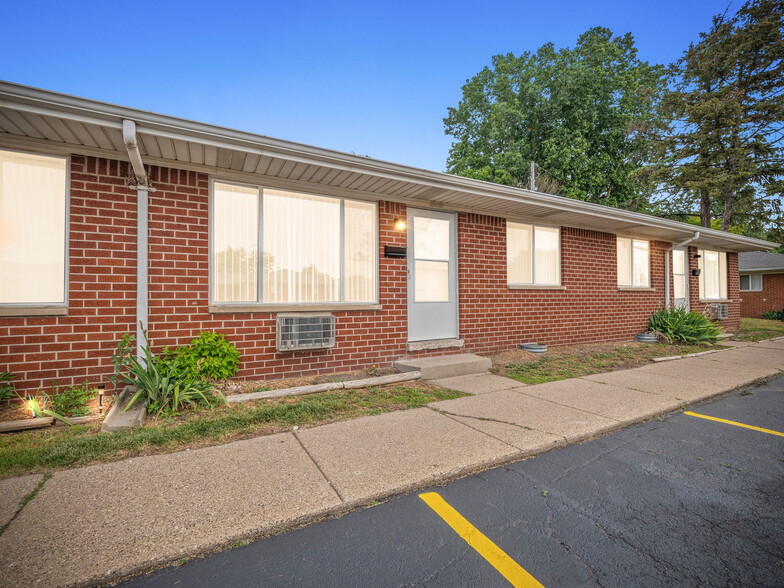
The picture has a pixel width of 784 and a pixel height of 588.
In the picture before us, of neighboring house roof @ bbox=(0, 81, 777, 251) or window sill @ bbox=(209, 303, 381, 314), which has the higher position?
neighboring house roof @ bbox=(0, 81, 777, 251)

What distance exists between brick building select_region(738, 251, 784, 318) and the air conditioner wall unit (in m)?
26.4

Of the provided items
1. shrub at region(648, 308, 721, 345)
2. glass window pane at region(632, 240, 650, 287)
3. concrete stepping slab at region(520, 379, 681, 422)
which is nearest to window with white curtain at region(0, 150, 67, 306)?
concrete stepping slab at region(520, 379, 681, 422)

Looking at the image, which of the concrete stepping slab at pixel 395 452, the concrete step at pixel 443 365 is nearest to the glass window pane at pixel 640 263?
the concrete step at pixel 443 365

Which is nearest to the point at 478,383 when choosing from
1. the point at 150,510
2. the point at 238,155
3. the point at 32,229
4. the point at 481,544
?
the point at 481,544

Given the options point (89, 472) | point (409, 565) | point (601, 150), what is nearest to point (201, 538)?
point (409, 565)

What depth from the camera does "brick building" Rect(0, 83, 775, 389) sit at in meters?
4.14

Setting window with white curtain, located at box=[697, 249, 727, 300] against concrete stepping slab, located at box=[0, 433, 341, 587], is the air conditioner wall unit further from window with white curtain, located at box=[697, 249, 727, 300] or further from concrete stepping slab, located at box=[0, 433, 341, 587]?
window with white curtain, located at box=[697, 249, 727, 300]

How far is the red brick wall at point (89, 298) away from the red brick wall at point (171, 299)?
0.03 ft

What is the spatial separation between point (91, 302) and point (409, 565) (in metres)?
4.62

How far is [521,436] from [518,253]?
217 inches

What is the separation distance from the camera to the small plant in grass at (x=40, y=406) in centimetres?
368

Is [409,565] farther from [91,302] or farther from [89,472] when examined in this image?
[91,302]

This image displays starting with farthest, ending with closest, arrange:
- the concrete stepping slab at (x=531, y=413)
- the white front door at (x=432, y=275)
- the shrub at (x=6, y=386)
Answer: the white front door at (x=432, y=275)
the shrub at (x=6, y=386)
the concrete stepping slab at (x=531, y=413)

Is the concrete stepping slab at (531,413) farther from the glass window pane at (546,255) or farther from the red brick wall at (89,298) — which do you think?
the glass window pane at (546,255)
